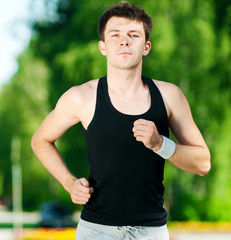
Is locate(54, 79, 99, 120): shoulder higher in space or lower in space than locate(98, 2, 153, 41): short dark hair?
lower

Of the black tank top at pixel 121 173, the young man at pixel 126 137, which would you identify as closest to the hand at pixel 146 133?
the young man at pixel 126 137

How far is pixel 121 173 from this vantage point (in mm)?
2590

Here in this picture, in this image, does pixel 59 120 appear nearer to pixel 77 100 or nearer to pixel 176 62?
pixel 77 100

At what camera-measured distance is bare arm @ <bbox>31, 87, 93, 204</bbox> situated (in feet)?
9.11

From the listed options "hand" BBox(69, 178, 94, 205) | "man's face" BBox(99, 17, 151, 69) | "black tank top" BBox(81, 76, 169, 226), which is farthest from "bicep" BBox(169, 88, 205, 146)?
"hand" BBox(69, 178, 94, 205)

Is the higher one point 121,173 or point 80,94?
point 80,94

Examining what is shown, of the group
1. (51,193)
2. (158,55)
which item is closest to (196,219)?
(158,55)

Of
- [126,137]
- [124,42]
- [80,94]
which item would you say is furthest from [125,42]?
[126,137]

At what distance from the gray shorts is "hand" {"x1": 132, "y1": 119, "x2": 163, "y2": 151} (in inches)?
16.8

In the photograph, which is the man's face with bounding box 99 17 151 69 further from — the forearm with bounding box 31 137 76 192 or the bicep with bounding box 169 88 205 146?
the forearm with bounding box 31 137 76 192

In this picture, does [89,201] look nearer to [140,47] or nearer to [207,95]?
[140,47]

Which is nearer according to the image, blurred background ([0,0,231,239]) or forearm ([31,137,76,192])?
forearm ([31,137,76,192])

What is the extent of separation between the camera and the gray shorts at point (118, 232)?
2.61 meters

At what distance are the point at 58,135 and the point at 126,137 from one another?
0.50 meters
